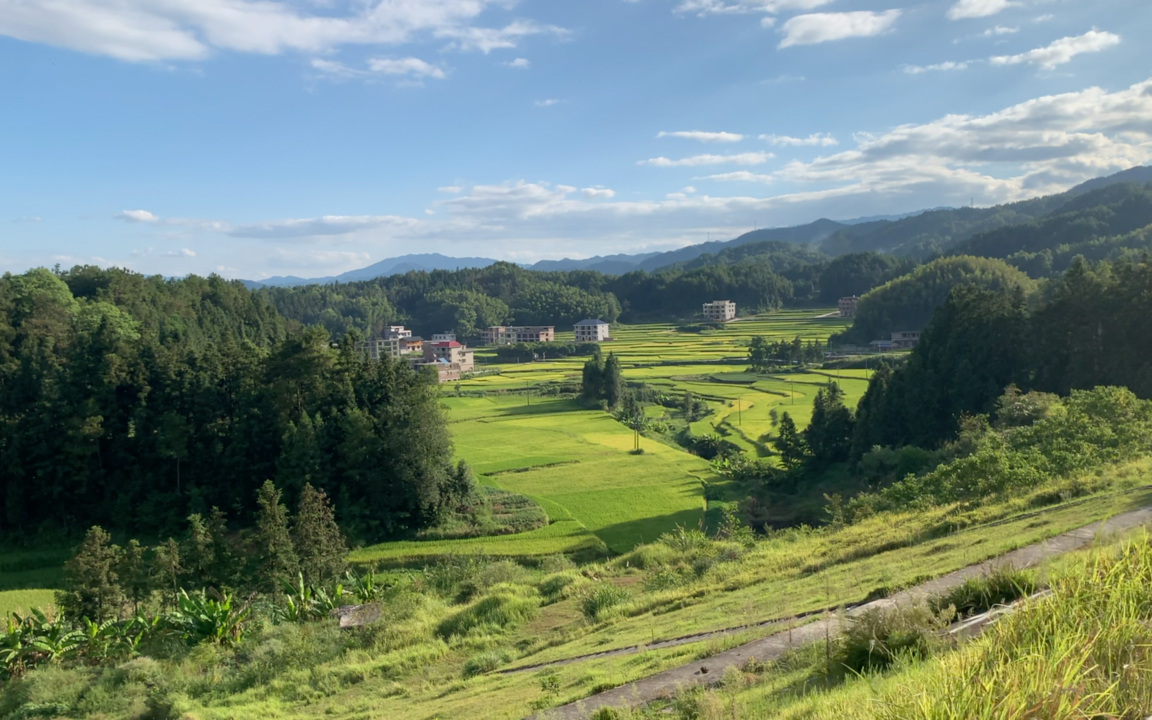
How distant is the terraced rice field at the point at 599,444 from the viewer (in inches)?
966

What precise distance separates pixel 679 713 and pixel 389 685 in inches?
249

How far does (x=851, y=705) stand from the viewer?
3836 millimetres

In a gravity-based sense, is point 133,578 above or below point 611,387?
below

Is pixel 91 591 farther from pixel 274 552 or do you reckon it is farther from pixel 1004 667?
pixel 1004 667

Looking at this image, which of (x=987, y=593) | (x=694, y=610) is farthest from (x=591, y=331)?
(x=987, y=593)

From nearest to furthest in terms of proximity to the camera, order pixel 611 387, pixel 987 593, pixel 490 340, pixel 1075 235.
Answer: pixel 987 593
pixel 611 387
pixel 1075 235
pixel 490 340

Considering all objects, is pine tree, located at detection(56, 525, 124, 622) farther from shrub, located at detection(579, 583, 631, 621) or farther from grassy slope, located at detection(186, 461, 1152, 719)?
shrub, located at detection(579, 583, 631, 621)

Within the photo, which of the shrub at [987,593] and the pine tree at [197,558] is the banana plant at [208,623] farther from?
the shrub at [987,593]

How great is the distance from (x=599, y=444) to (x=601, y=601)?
2486 centimetres

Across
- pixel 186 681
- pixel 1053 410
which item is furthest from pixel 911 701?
pixel 1053 410

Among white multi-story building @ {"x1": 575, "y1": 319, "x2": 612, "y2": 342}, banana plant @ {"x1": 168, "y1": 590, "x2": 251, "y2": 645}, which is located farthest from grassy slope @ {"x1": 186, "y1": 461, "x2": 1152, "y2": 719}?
white multi-story building @ {"x1": 575, "y1": 319, "x2": 612, "y2": 342}

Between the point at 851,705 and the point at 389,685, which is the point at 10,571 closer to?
the point at 389,685

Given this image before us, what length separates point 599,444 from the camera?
122ft

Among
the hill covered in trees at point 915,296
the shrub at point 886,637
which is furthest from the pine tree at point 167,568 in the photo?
the hill covered in trees at point 915,296
